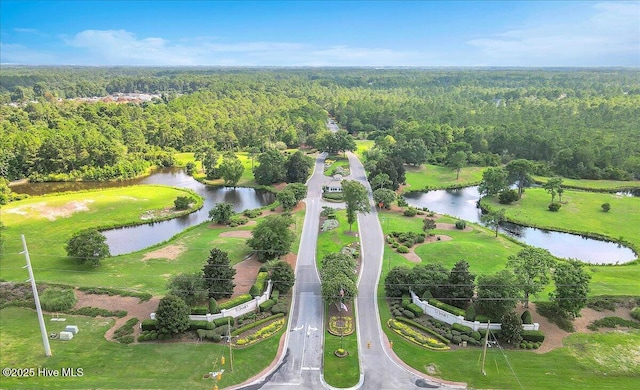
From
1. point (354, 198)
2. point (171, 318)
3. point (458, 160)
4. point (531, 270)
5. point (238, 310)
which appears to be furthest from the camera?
point (458, 160)

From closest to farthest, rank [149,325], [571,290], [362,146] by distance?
[149,325] → [571,290] → [362,146]

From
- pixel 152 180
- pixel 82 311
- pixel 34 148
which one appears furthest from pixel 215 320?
pixel 34 148

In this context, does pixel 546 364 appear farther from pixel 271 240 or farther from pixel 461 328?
pixel 271 240

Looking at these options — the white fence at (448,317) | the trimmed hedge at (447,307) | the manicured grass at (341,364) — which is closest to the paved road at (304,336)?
the manicured grass at (341,364)

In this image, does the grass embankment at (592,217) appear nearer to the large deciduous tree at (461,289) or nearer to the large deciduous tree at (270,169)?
the large deciduous tree at (461,289)

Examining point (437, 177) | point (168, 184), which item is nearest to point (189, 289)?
point (168, 184)
